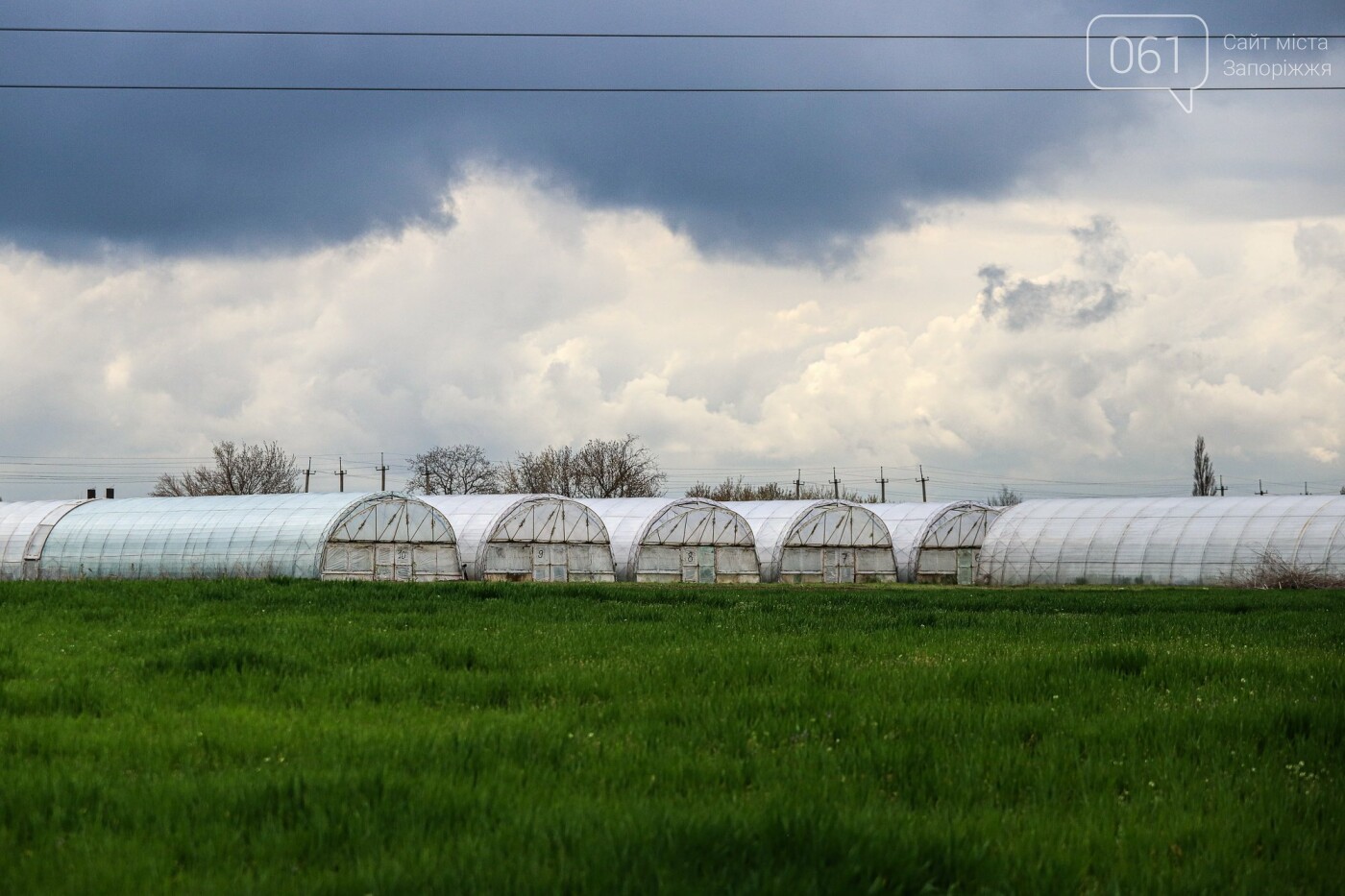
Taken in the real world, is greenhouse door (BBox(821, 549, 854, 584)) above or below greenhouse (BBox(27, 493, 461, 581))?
below

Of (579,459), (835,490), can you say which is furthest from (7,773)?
(835,490)

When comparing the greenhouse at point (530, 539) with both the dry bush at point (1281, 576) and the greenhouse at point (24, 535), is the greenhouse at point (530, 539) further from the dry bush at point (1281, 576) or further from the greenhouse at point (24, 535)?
the dry bush at point (1281, 576)

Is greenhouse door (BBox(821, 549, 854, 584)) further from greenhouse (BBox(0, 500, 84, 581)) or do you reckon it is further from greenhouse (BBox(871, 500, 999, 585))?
greenhouse (BBox(0, 500, 84, 581))

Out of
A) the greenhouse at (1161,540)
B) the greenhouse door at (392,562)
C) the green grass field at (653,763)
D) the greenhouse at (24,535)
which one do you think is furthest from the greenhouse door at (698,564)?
the green grass field at (653,763)

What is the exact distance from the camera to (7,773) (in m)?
7.21

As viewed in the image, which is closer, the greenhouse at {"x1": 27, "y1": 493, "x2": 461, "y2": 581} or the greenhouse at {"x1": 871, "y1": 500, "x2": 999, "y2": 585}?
the greenhouse at {"x1": 27, "y1": 493, "x2": 461, "y2": 581}

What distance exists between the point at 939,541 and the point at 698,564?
479 inches

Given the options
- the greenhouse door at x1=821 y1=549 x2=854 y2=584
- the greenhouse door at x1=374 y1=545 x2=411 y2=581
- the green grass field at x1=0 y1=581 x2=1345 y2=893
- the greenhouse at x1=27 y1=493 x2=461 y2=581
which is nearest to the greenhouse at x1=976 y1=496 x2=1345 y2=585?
the greenhouse door at x1=821 y1=549 x2=854 y2=584

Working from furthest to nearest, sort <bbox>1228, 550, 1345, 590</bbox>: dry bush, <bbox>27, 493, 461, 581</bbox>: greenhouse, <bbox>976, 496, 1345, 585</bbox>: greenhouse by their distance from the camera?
<bbox>976, 496, 1345, 585</bbox>: greenhouse → <bbox>1228, 550, 1345, 590</bbox>: dry bush → <bbox>27, 493, 461, 581</bbox>: greenhouse

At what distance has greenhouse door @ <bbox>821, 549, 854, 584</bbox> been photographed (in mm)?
55281

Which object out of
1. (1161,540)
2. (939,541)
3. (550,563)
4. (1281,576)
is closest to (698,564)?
(550,563)

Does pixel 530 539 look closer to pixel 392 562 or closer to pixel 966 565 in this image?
pixel 392 562

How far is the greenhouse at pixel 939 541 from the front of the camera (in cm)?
5734

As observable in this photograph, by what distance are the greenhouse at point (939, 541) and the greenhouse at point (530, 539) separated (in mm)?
14419
